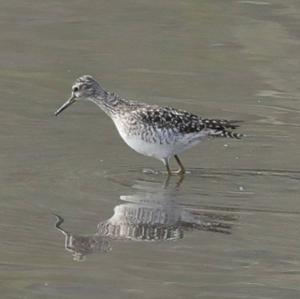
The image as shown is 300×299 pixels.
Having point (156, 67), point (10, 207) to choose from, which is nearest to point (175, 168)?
point (10, 207)

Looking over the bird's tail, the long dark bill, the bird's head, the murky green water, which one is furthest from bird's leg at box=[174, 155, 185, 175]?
the long dark bill

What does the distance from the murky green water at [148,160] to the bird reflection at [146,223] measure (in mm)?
15

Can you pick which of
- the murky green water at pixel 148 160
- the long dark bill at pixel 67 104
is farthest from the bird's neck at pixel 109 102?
the murky green water at pixel 148 160

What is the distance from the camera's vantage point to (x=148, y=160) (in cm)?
1316

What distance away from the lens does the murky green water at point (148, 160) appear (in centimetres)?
966

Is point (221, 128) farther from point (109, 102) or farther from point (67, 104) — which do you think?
point (67, 104)

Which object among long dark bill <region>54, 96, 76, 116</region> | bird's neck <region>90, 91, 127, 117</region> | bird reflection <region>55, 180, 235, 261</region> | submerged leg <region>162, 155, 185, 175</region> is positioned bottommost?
bird reflection <region>55, 180, 235, 261</region>

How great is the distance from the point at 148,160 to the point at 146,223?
2338 mm

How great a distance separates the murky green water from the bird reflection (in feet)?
0.05

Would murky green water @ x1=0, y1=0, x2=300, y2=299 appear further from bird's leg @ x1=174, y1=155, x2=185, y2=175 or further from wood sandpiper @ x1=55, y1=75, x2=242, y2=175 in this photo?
wood sandpiper @ x1=55, y1=75, x2=242, y2=175

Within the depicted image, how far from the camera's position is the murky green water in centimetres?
966

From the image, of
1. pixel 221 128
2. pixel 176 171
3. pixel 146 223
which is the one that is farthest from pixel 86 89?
pixel 146 223

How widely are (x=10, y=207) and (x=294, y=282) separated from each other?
8.45 ft

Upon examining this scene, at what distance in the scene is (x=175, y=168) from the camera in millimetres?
12906
